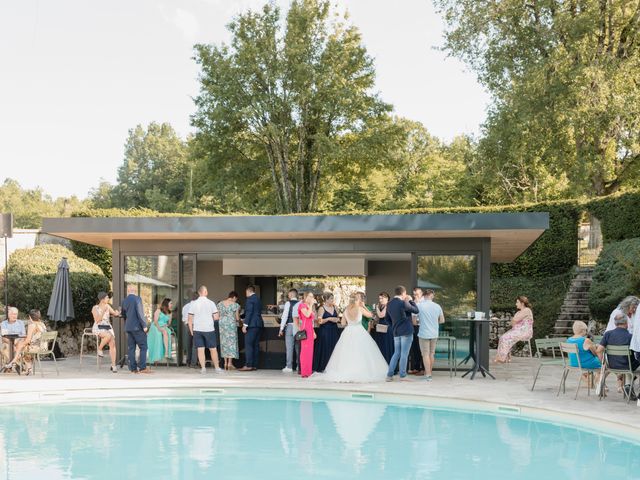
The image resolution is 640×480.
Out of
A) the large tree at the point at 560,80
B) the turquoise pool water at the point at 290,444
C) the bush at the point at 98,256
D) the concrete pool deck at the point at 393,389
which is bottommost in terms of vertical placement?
the turquoise pool water at the point at 290,444

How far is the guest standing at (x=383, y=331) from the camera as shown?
12.6 m

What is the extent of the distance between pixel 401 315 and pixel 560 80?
1405 centimetres

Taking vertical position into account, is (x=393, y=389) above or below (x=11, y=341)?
below

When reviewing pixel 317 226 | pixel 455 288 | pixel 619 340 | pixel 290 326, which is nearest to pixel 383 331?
pixel 455 288

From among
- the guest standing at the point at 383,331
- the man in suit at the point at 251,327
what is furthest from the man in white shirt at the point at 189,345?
the guest standing at the point at 383,331

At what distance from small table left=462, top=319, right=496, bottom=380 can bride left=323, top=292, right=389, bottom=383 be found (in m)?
1.50

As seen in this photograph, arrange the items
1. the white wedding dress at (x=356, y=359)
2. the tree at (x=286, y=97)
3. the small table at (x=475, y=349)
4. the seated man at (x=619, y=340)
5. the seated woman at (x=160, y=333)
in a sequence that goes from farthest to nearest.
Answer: the tree at (x=286, y=97) < the seated woman at (x=160, y=333) < the small table at (x=475, y=349) < the white wedding dress at (x=356, y=359) < the seated man at (x=619, y=340)

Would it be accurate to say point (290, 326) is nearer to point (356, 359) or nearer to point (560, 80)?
point (356, 359)

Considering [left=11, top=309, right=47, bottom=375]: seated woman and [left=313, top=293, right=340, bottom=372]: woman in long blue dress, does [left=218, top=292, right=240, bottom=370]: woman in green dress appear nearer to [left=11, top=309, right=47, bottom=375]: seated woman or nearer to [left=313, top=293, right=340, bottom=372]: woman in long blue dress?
[left=313, top=293, right=340, bottom=372]: woman in long blue dress

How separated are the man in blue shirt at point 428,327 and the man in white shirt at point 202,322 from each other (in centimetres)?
343

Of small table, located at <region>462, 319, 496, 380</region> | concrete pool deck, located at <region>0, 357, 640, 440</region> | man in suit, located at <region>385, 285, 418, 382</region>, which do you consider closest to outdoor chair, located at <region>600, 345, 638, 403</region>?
concrete pool deck, located at <region>0, 357, 640, 440</region>

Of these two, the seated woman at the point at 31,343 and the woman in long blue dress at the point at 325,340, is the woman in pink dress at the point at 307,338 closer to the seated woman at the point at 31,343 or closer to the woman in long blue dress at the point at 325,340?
the woman in long blue dress at the point at 325,340

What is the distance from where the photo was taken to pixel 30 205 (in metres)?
66.1

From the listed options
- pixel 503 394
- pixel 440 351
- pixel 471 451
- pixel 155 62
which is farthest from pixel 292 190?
pixel 471 451
